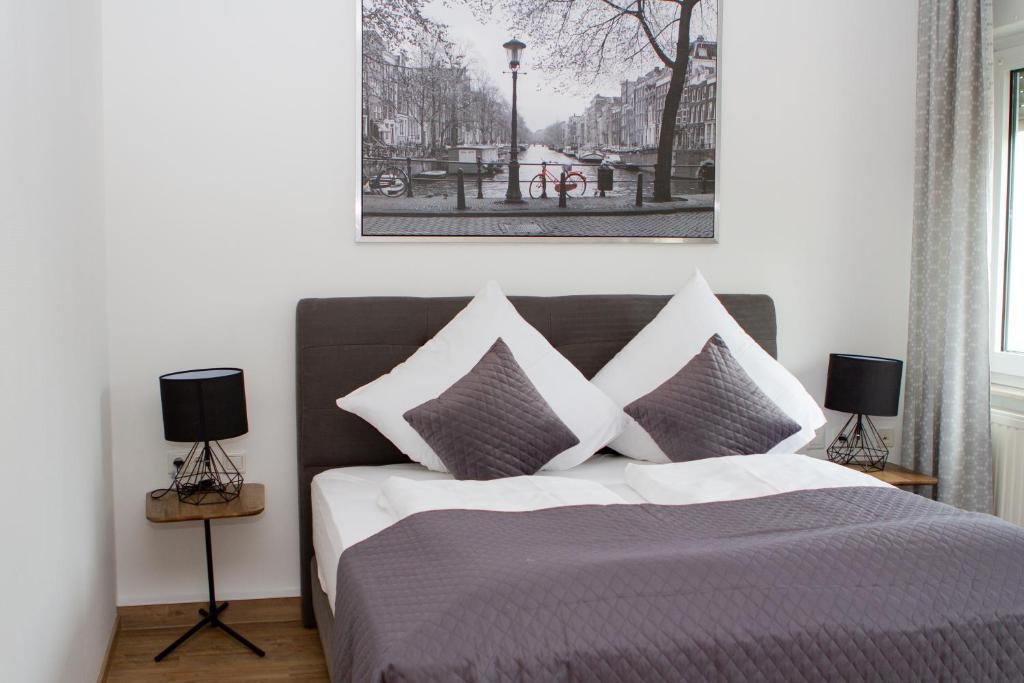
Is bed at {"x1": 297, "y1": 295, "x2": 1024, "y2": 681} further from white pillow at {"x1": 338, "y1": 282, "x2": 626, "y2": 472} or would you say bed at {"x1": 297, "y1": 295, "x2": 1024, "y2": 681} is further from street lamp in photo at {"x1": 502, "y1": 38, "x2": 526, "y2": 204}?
street lamp in photo at {"x1": 502, "y1": 38, "x2": 526, "y2": 204}

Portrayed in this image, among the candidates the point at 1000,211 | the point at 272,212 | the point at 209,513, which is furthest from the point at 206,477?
the point at 1000,211

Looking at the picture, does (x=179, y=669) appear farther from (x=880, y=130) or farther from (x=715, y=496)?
(x=880, y=130)

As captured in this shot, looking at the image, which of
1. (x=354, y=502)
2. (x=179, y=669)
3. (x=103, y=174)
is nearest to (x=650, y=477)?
(x=354, y=502)

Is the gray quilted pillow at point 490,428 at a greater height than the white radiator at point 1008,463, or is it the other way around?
the gray quilted pillow at point 490,428

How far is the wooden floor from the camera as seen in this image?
110 inches

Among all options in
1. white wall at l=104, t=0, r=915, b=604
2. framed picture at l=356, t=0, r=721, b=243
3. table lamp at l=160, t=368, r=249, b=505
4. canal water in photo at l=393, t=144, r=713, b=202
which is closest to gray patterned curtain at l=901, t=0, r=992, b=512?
white wall at l=104, t=0, r=915, b=604

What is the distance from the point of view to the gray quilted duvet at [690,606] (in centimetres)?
159

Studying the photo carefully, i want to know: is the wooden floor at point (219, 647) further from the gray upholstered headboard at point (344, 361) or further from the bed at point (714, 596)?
the bed at point (714, 596)

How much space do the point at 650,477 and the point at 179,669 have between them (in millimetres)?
1585

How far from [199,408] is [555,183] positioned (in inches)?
60.1

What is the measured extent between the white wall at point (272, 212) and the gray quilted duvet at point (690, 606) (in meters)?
1.38

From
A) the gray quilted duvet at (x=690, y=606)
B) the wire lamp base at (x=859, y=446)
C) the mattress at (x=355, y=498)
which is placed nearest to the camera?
the gray quilted duvet at (x=690, y=606)

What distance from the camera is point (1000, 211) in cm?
358

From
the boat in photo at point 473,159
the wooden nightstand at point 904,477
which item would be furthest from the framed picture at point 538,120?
the wooden nightstand at point 904,477
